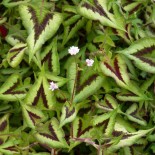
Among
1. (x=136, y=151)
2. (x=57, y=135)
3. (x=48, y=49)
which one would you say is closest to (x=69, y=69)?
(x=48, y=49)

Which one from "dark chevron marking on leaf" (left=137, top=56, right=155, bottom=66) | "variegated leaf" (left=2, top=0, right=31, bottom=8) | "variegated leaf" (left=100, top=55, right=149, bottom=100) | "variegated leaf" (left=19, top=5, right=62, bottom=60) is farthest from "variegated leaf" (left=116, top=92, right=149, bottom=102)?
"variegated leaf" (left=2, top=0, right=31, bottom=8)

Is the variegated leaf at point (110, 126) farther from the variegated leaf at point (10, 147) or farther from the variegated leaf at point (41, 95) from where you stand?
the variegated leaf at point (10, 147)

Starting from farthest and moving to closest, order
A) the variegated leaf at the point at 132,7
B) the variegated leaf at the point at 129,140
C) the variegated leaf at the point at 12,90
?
the variegated leaf at the point at 132,7 → the variegated leaf at the point at 12,90 → the variegated leaf at the point at 129,140

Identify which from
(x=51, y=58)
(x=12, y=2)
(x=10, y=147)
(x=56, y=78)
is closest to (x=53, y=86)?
(x=56, y=78)

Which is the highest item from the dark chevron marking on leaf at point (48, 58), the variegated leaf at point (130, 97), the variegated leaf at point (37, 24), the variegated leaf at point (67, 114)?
the variegated leaf at point (37, 24)

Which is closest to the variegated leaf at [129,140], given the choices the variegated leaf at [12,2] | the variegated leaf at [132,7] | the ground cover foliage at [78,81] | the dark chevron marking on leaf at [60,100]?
the ground cover foliage at [78,81]

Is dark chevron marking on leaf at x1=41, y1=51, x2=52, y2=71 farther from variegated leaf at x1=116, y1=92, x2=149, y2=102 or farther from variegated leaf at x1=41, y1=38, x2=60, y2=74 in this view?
variegated leaf at x1=116, y1=92, x2=149, y2=102
